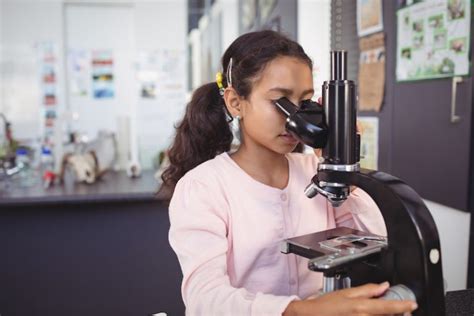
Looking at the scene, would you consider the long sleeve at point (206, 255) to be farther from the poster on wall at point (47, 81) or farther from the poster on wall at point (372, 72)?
the poster on wall at point (47, 81)

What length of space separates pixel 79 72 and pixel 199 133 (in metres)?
3.79

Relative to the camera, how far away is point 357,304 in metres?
0.60

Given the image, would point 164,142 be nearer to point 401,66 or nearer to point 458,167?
point 401,66

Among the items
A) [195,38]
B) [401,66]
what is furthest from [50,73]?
[401,66]

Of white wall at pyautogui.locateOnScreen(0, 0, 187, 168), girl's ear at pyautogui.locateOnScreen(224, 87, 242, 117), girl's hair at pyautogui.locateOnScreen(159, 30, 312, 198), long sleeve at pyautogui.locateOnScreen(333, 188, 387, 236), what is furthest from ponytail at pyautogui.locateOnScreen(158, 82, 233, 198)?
white wall at pyautogui.locateOnScreen(0, 0, 187, 168)

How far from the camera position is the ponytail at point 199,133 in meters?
1.24

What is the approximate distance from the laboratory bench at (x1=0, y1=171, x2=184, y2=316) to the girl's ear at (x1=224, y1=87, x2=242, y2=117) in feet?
4.08

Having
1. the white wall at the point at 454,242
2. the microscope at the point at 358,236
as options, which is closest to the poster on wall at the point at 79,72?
the white wall at the point at 454,242

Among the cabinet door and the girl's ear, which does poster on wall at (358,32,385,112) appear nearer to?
the cabinet door

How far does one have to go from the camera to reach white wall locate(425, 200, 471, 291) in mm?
1811

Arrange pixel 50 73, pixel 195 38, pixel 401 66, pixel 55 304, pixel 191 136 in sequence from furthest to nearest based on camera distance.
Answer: pixel 195 38 < pixel 50 73 < pixel 55 304 < pixel 401 66 < pixel 191 136

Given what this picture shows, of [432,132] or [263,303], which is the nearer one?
[263,303]

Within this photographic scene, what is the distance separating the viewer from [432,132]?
6.30 ft

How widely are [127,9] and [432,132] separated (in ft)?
11.6
